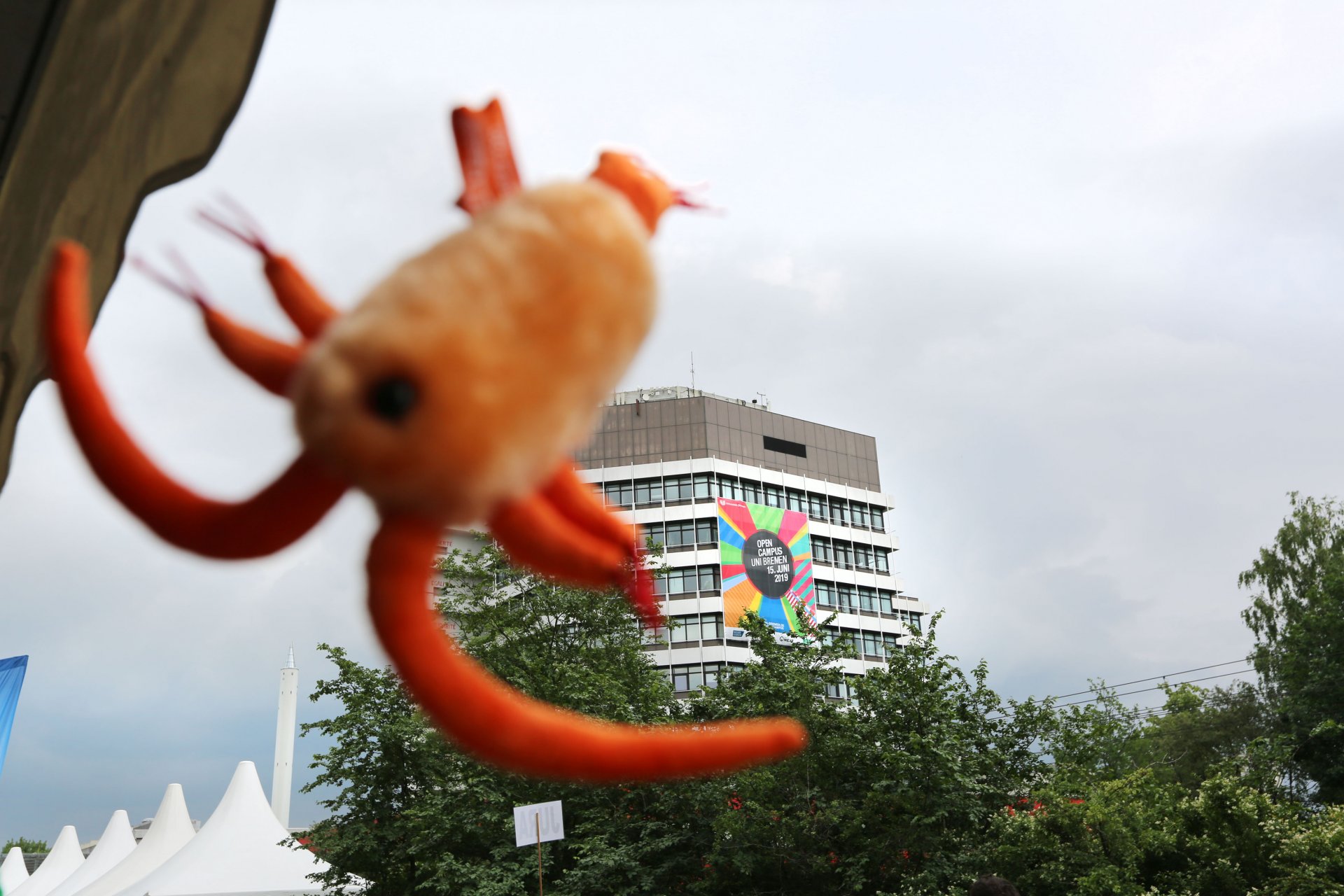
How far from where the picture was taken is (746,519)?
47.6 m

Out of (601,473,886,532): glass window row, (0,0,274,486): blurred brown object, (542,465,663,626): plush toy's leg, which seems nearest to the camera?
(542,465,663,626): plush toy's leg

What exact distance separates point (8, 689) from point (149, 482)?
27.1ft

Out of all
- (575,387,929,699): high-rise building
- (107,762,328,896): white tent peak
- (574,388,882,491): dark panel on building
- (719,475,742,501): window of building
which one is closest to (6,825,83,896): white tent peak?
(107,762,328,896): white tent peak

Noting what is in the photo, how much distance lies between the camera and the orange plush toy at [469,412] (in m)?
0.57

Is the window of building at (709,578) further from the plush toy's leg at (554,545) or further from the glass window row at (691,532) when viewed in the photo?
the plush toy's leg at (554,545)

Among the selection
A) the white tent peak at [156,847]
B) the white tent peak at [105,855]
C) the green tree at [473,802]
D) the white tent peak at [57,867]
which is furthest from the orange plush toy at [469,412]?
the white tent peak at [57,867]

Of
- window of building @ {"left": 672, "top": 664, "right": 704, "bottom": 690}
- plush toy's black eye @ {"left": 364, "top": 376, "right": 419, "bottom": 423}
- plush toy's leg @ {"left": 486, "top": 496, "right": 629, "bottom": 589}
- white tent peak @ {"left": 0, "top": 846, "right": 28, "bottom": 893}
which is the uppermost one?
window of building @ {"left": 672, "top": 664, "right": 704, "bottom": 690}

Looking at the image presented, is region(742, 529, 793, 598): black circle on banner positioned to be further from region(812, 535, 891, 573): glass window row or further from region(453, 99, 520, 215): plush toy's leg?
region(453, 99, 520, 215): plush toy's leg

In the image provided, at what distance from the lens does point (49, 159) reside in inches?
61.8

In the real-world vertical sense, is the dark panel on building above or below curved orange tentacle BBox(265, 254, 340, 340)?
above

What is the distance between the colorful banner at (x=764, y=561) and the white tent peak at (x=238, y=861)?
1122 inches

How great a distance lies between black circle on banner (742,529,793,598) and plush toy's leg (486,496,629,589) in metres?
46.2

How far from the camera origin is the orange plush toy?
571 millimetres

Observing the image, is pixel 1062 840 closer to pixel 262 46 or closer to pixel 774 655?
pixel 774 655
